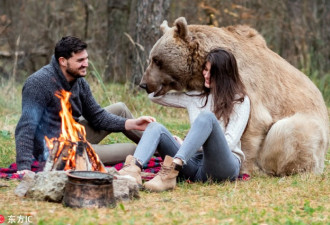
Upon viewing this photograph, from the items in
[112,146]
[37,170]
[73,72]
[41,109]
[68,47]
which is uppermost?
[68,47]

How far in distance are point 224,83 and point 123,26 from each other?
9719 mm

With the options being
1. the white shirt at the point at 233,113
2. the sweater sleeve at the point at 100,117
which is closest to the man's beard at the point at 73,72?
the sweater sleeve at the point at 100,117

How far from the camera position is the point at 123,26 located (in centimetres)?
1454

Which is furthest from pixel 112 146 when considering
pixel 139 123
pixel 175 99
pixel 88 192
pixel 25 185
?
pixel 88 192

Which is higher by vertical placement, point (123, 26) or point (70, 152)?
point (123, 26)

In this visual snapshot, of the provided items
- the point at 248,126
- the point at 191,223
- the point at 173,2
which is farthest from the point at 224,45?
the point at 173,2

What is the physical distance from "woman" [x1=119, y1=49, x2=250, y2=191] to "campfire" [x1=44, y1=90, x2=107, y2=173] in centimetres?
30

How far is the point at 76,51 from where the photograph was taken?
496cm

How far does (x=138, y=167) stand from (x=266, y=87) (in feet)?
5.71

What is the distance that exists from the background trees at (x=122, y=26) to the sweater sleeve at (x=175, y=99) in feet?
18.8

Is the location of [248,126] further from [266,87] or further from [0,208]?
[0,208]

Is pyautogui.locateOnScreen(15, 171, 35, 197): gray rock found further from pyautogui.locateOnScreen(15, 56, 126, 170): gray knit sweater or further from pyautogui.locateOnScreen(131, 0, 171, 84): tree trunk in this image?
pyautogui.locateOnScreen(131, 0, 171, 84): tree trunk

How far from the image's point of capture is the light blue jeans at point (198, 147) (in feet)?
15.3

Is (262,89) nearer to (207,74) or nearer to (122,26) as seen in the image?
(207,74)
